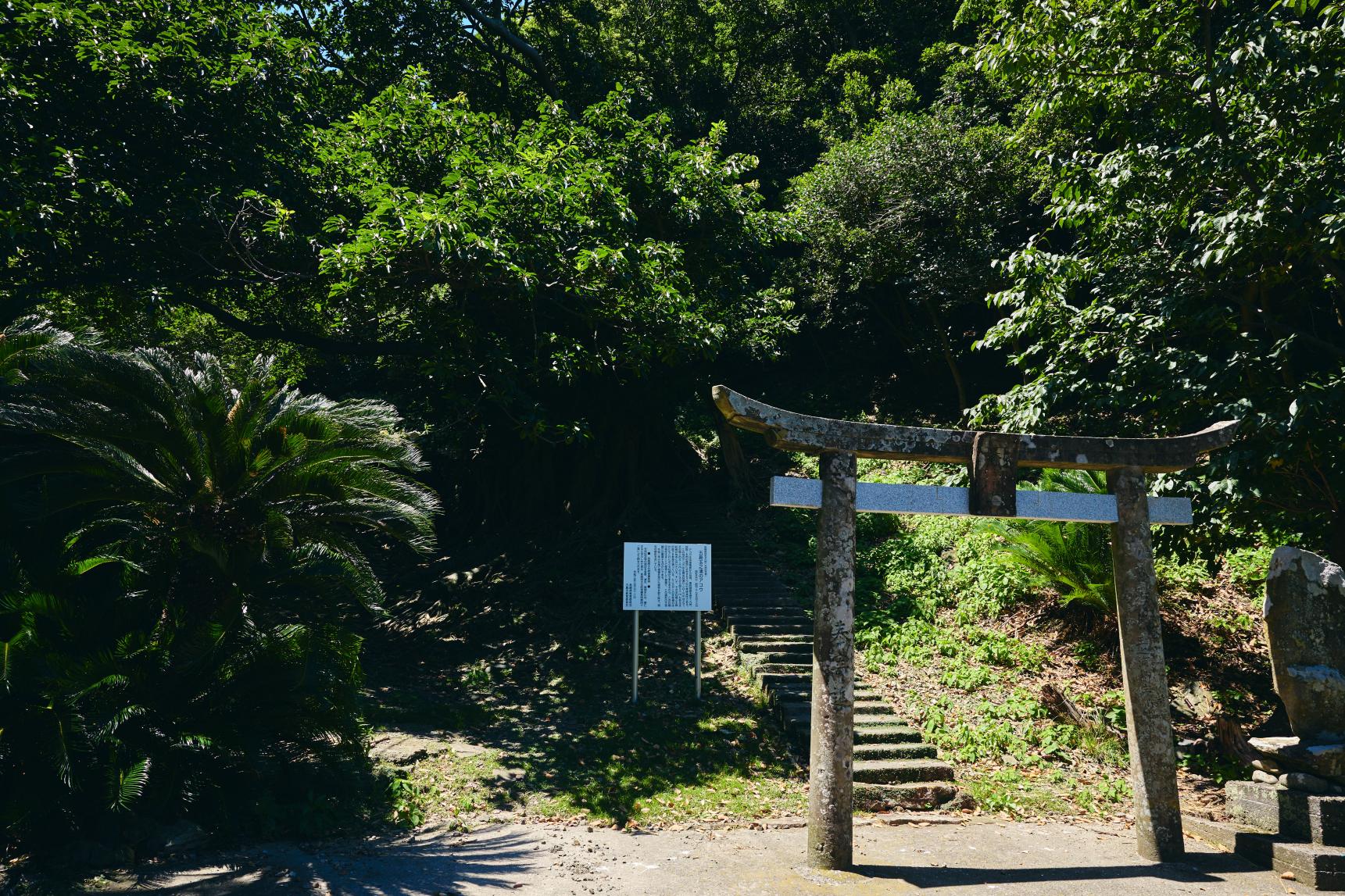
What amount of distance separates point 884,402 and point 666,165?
1103cm

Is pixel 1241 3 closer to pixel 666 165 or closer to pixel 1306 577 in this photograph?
pixel 666 165

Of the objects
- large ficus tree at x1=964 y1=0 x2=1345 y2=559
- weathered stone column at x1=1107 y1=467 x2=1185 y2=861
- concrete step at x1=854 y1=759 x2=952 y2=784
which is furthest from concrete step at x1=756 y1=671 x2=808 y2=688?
weathered stone column at x1=1107 y1=467 x2=1185 y2=861

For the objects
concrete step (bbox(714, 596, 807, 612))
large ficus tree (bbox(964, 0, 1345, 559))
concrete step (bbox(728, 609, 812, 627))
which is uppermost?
large ficus tree (bbox(964, 0, 1345, 559))

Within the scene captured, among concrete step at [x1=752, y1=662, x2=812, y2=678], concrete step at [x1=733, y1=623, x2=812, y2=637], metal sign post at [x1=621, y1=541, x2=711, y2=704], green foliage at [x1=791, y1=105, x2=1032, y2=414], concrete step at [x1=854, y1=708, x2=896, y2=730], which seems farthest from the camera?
green foliage at [x1=791, y1=105, x2=1032, y2=414]

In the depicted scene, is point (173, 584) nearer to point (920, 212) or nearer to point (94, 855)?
point (94, 855)

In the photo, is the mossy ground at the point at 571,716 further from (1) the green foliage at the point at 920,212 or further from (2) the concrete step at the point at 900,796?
(1) the green foliage at the point at 920,212

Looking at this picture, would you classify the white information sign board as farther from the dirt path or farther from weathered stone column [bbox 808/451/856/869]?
weathered stone column [bbox 808/451/856/869]

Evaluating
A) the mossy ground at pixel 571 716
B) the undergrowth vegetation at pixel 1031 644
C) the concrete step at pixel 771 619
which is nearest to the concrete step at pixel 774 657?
the mossy ground at pixel 571 716

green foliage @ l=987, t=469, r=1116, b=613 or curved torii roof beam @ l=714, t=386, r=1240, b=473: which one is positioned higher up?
curved torii roof beam @ l=714, t=386, r=1240, b=473

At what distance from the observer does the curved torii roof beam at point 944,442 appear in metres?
6.48

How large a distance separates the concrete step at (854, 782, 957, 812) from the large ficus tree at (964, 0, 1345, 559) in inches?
152

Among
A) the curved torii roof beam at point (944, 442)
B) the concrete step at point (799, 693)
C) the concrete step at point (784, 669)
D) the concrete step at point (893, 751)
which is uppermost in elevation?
the curved torii roof beam at point (944, 442)

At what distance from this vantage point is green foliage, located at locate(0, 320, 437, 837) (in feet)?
21.0

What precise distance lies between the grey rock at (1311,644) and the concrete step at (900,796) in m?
3.17
